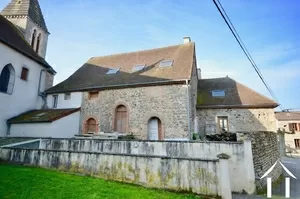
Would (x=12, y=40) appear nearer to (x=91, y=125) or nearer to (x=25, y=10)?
(x=25, y=10)

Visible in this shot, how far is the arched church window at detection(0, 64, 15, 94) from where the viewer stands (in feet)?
48.3

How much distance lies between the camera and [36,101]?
698 inches

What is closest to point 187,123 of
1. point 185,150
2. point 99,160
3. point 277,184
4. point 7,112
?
point 185,150

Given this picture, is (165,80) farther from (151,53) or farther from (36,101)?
(36,101)

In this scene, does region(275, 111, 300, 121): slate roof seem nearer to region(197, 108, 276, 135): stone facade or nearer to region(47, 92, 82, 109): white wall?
region(197, 108, 276, 135): stone facade

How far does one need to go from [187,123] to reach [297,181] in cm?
642

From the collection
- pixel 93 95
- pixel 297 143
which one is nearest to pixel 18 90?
pixel 93 95

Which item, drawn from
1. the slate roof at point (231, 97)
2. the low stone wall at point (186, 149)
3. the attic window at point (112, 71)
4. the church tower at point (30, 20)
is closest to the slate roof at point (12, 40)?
the church tower at point (30, 20)

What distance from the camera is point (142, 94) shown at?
15.2 m

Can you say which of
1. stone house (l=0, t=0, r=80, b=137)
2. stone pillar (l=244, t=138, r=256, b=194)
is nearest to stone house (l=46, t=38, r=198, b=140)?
stone house (l=0, t=0, r=80, b=137)

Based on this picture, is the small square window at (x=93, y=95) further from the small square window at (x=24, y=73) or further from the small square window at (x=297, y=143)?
the small square window at (x=297, y=143)

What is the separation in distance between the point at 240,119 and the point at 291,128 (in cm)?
2832

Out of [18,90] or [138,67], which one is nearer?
[18,90]

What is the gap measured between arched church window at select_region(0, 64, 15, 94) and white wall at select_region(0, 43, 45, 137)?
25 cm
